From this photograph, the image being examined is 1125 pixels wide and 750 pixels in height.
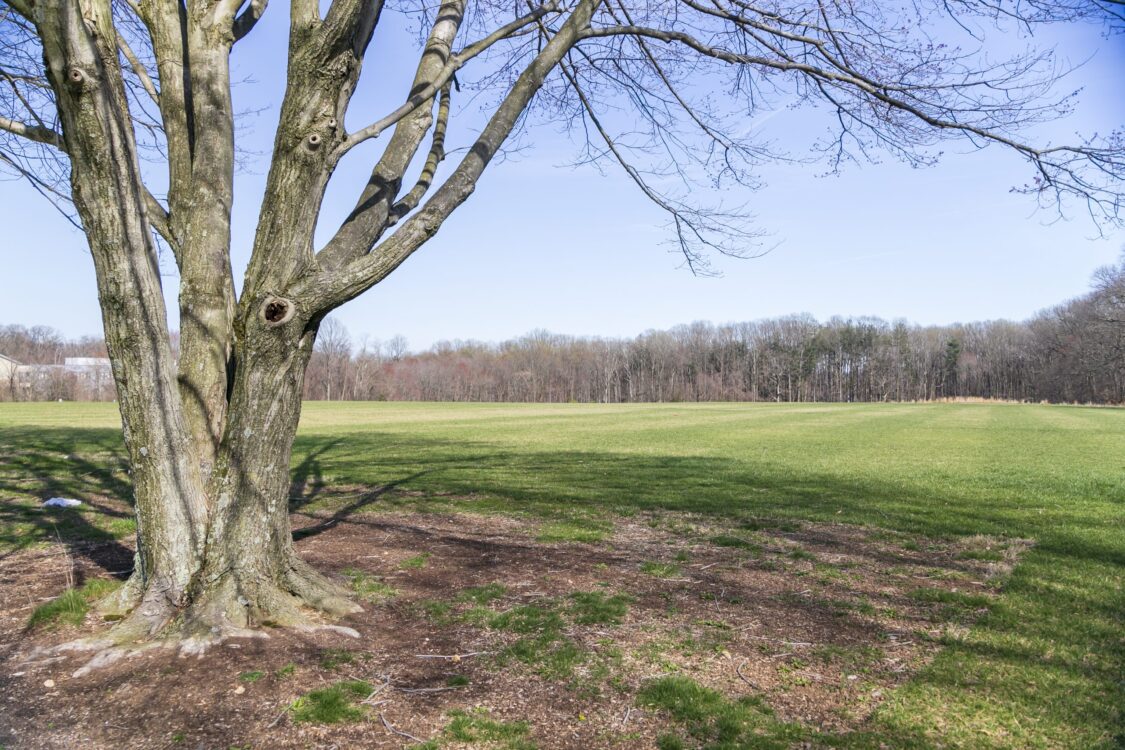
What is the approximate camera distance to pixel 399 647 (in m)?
4.45

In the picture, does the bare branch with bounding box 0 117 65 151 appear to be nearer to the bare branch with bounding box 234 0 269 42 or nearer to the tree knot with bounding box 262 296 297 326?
the bare branch with bounding box 234 0 269 42

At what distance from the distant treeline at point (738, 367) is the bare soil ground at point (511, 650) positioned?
10617 centimetres

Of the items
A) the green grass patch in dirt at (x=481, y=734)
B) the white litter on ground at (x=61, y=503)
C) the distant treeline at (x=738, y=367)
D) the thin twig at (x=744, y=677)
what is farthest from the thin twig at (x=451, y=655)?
the distant treeline at (x=738, y=367)

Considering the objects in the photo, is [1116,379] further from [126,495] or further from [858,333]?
[126,495]

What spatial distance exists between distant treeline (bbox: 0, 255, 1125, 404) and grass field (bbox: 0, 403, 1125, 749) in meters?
86.9

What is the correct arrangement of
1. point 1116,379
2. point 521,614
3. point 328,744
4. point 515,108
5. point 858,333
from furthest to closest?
point 858,333 → point 1116,379 → point 515,108 → point 521,614 → point 328,744

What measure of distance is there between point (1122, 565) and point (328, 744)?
767 centimetres

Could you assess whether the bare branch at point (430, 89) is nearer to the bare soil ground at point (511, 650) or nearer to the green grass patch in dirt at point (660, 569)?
the bare soil ground at point (511, 650)

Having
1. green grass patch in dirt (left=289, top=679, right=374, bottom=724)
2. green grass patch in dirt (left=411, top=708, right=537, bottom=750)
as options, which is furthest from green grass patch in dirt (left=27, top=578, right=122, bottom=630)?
green grass patch in dirt (left=411, top=708, right=537, bottom=750)

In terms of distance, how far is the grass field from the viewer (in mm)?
3863

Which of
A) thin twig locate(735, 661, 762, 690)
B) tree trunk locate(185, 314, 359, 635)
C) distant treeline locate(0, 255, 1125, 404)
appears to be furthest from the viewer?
distant treeline locate(0, 255, 1125, 404)

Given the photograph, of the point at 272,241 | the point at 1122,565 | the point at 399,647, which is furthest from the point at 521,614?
the point at 1122,565

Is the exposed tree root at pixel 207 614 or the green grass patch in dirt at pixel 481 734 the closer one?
the green grass patch in dirt at pixel 481 734

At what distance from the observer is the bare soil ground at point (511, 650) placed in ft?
11.4
